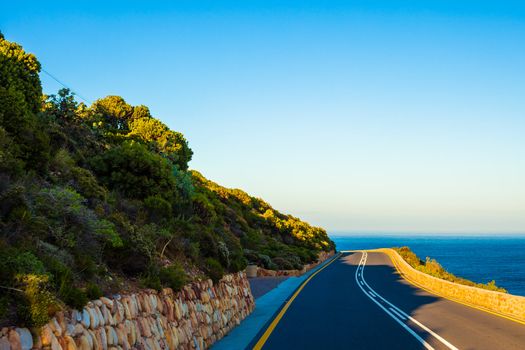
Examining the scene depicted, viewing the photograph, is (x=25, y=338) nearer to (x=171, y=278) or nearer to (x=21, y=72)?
(x=171, y=278)

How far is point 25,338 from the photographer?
15.4ft

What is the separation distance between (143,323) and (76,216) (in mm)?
2283

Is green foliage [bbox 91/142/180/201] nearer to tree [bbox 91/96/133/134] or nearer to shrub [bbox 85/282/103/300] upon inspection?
shrub [bbox 85/282/103/300]

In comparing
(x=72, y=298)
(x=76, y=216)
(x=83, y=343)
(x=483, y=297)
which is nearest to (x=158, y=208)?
(x=76, y=216)

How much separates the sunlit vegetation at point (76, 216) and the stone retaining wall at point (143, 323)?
22 centimetres

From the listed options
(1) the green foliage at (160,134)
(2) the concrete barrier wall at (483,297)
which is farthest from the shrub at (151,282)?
(1) the green foliage at (160,134)

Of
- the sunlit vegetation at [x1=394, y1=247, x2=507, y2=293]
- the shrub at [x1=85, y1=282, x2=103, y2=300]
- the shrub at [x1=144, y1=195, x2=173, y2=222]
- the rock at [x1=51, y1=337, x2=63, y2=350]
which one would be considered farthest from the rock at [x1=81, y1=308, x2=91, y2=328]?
the sunlit vegetation at [x1=394, y1=247, x2=507, y2=293]

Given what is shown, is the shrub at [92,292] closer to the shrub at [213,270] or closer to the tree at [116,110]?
the shrub at [213,270]

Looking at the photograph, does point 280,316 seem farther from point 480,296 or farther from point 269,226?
point 269,226

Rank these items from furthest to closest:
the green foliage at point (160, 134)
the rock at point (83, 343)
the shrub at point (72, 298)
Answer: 1. the green foliage at point (160, 134)
2. the shrub at point (72, 298)
3. the rock at point (83, 343)

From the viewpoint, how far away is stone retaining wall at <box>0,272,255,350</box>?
509cm

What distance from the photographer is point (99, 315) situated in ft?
20.3

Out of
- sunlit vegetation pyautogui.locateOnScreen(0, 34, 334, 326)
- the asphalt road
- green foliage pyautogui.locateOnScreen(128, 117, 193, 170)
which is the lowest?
the asphalt road

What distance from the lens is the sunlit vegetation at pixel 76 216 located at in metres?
5.74
